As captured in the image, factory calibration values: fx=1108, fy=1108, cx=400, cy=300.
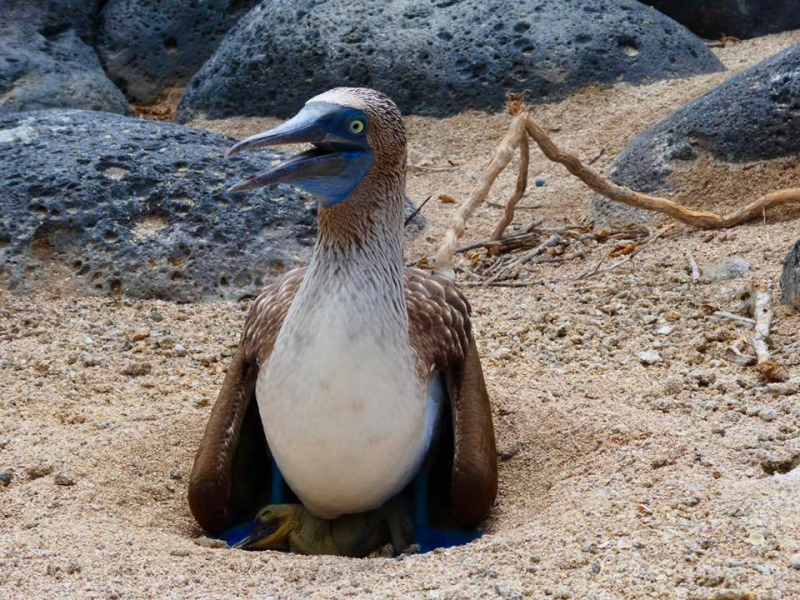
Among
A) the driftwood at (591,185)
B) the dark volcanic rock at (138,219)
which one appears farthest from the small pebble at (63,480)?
the driftwood at (591,185)

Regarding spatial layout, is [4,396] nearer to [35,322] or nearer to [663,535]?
[35,322]

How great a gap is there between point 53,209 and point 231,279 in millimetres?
1247

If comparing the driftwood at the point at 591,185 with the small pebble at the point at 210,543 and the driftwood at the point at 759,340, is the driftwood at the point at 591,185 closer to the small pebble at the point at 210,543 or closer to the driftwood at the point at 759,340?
the driftwood at the point at 759,340

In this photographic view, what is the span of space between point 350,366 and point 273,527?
2.84 ft

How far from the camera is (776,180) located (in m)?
7.38

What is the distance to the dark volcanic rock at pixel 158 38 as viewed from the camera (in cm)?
1359

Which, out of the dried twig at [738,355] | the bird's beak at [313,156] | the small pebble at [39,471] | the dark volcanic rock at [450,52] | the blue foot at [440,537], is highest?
the bird's beak at [313,156]

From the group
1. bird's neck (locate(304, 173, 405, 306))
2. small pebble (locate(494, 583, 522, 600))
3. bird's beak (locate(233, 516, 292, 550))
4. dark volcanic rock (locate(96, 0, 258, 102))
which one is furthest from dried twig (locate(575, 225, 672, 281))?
dark volcanic rock (locate(96, 0, 258, 102))

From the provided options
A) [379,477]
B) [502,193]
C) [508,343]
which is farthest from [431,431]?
[502,193]

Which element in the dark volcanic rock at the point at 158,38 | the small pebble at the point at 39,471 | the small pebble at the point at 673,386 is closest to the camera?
the small pebble at the point at 39,471

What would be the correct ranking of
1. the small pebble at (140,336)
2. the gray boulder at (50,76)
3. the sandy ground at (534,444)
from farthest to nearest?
the gray boulder at (50,76) → the small pebble at (140,336) → the sandy ground at (534,444)

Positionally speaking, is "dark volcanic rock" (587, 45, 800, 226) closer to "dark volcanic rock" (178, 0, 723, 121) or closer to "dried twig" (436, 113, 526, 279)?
"dried twig" (436, 113, 526, 279)

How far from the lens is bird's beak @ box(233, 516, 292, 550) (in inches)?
165

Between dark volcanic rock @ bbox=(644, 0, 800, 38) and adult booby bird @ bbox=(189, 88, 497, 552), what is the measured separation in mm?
11004
